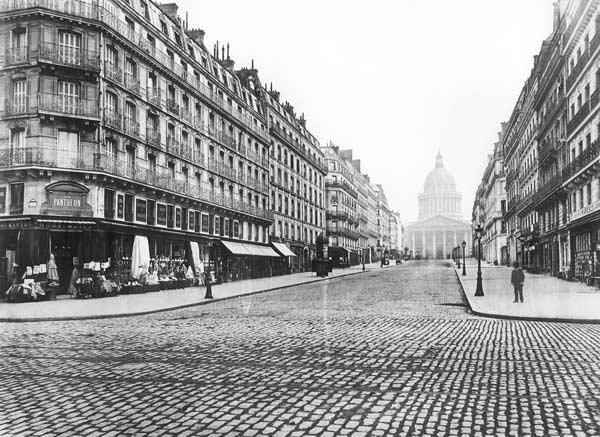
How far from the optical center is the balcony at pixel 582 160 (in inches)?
1064

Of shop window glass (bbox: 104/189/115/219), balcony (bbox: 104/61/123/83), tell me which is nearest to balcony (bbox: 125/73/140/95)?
balcony (bbox: 104/61/123/83)

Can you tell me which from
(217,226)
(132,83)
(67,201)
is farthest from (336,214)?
(67,201)

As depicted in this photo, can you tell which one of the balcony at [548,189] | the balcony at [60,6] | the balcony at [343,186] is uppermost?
the balcony at [60,6]

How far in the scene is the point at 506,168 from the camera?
75.6m

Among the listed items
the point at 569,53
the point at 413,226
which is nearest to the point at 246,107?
the point at 569,53

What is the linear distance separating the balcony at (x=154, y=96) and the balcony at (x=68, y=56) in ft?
15.6

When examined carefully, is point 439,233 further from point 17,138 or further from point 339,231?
point 17,138

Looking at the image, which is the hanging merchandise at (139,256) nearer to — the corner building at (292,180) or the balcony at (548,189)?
the corner building at (292,180)

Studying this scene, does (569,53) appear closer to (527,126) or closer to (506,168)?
(527,126)

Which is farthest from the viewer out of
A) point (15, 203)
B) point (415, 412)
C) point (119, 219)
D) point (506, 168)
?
point (506, 168)

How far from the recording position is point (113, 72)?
86.1 ft

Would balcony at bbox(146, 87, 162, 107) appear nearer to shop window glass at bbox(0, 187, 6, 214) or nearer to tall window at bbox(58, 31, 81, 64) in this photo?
tall window at bbox(58, 31, 81, 64)

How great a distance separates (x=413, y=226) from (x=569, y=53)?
459ft

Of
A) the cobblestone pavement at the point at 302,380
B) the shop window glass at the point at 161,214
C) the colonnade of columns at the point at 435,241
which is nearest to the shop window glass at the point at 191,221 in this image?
the shop window glass at the point at 161,214
